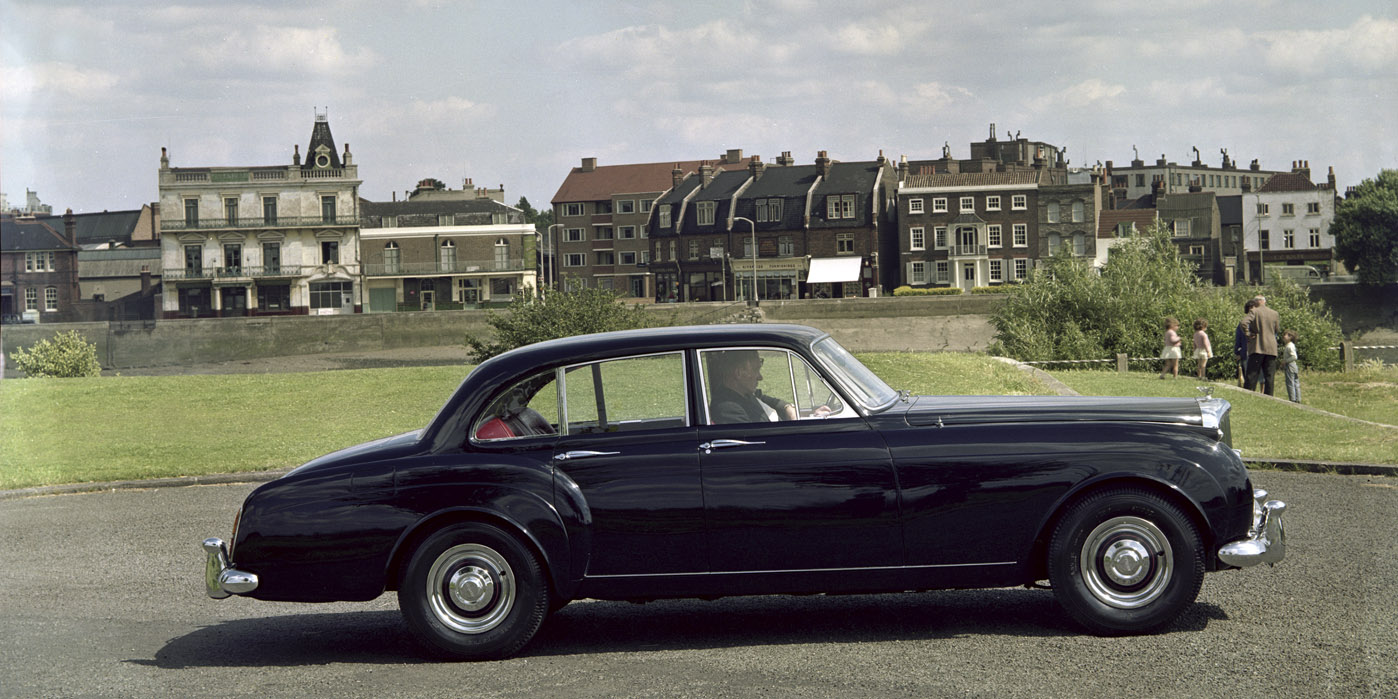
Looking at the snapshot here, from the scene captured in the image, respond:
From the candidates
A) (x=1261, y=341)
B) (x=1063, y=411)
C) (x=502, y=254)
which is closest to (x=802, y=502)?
(x=1063, y=411)

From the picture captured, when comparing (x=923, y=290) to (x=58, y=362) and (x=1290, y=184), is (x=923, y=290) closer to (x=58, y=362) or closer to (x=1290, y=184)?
(x=1290, y=184)

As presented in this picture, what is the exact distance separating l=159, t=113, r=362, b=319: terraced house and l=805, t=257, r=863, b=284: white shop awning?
34.7 metres

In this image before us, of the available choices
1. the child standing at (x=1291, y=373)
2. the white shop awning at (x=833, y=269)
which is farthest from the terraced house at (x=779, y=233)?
the child standing at (x=1291, y=373)

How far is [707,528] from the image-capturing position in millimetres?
6434

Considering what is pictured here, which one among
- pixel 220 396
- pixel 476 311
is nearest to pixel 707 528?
pixel 220 396

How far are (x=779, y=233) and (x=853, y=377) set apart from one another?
310 ft

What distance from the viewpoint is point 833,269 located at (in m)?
98.5

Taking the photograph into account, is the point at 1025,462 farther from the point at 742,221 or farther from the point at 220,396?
the point at 742,221

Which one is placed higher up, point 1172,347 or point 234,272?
point 234,272

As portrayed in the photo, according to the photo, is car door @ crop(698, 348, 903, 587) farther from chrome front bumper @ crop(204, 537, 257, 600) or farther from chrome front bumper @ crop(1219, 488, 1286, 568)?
chrome front bumper @ crop(204, 537, 257, 600)

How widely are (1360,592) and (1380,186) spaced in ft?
354

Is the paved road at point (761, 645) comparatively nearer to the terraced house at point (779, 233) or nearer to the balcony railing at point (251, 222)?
the terraced house at point (779, 233)

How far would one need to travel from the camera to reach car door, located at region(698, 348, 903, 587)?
21.0 feet

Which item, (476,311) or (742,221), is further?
(742,221)
